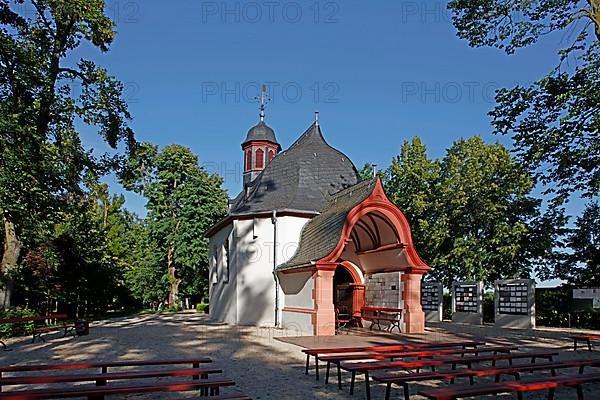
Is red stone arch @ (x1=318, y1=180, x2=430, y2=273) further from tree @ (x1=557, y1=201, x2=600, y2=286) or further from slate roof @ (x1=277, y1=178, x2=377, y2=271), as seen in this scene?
tree @ (x1=557, y1=201, x2=600, y2=286)

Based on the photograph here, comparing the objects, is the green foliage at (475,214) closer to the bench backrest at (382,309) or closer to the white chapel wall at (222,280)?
the bench backrest at (382,309)

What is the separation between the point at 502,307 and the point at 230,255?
456 inches

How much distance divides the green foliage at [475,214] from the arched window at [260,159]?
913 centimetres

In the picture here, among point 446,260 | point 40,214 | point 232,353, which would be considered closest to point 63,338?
point 40,214

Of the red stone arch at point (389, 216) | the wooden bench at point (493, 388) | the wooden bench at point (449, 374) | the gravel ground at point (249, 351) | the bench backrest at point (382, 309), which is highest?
the red stone arch at point (389, 216)

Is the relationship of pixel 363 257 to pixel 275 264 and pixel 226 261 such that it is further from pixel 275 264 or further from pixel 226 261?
pixel 226 261

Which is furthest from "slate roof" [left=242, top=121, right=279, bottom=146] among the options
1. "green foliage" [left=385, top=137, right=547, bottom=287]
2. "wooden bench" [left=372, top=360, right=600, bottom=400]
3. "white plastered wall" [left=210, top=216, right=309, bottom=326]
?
"wooden bench" [left=372, top=360, right=600, bottom=400]

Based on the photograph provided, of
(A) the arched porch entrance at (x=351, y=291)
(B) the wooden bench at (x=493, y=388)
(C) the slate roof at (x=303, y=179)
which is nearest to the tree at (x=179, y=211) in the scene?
(C) the slate roof at (x=303, y=179)

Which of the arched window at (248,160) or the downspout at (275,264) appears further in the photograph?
the arched window at (248,160)

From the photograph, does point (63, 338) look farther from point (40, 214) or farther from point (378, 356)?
point (378, 356)

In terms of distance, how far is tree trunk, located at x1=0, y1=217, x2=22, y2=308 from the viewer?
16.1 m

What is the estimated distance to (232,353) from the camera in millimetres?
12109

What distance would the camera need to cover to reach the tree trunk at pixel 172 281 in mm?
36688

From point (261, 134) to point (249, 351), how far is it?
2099 centimetres
